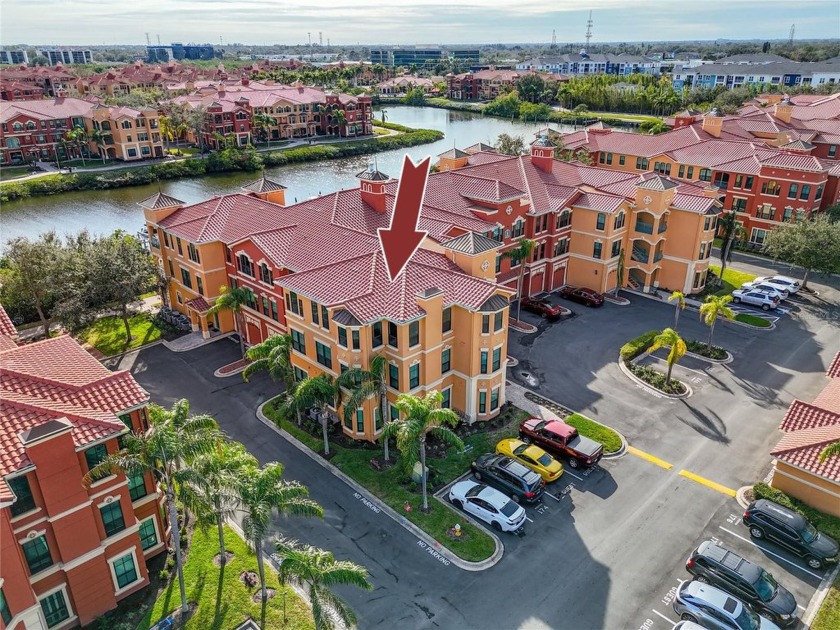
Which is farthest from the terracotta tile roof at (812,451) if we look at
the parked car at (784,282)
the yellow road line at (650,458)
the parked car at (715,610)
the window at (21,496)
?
the window at (21,496)

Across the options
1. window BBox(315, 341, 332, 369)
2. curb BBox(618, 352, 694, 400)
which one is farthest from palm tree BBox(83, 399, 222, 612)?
curb BBox(618, 352, 694, 400)

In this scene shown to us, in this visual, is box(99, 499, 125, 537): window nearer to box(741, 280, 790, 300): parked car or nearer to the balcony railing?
the balcony railing

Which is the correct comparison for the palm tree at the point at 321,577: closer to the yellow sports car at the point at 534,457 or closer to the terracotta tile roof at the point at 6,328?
the yellow sports car at the point at 534,457

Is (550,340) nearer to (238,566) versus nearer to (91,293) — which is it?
(238,566)

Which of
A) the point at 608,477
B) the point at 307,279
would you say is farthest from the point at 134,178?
the point at 608,477

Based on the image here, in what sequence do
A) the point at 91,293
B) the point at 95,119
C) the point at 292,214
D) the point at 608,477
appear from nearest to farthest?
the point at 608,477 → the point at 91,293 → the point at 292,214 → the point at 95,119

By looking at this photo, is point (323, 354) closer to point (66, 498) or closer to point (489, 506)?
point (489, 506)

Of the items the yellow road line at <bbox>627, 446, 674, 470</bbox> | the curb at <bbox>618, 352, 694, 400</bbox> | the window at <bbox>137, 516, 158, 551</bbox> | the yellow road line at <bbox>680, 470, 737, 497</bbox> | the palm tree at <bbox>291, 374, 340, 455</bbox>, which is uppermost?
the palm tree at <bbox>291, 374, 340, 455</bbox>
